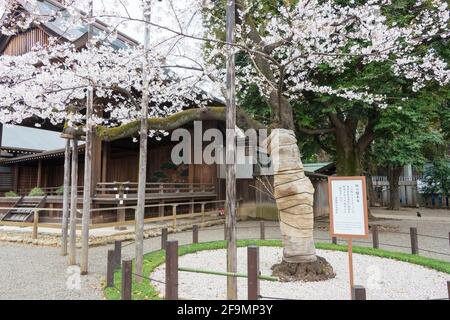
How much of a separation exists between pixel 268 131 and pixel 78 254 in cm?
541

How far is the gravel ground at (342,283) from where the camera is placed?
454cm

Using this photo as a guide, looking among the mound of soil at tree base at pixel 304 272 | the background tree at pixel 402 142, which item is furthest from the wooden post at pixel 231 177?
the background tree at pixel 402 142

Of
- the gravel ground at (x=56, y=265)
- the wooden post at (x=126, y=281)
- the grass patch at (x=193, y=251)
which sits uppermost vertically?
the wooden post at (x=126, y=281)

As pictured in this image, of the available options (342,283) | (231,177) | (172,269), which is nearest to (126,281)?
(172,269)

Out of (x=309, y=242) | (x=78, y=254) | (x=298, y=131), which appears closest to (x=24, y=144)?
(x=78, y=254)

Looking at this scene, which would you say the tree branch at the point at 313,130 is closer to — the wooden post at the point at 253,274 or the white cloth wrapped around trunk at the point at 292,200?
the white cloth wrapped around trunk at the point at 292,200

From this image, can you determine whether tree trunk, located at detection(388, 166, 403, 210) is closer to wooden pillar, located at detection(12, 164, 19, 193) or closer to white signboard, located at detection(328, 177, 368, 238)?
white signboard, located at detection(328, 177, 368, 238)

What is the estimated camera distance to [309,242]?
5555 millimetres

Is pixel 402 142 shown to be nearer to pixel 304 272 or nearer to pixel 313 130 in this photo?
pixel 313 130

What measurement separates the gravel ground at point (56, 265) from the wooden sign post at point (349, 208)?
3578 mm

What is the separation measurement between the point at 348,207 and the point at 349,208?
2 cm

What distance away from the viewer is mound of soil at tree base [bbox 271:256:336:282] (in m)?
5.30

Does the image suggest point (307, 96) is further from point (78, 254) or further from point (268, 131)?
point (78, 254)
